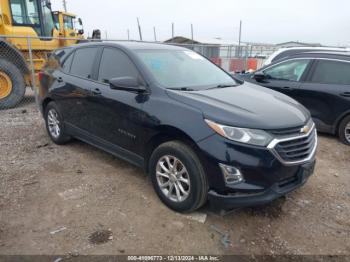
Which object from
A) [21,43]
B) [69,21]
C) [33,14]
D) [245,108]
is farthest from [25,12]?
[245,108]

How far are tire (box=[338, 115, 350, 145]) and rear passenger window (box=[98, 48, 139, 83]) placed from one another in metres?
4.07

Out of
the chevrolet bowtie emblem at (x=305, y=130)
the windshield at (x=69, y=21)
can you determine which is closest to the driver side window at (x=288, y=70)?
the chevrolet bowtie emblem at (x=305, y=130)

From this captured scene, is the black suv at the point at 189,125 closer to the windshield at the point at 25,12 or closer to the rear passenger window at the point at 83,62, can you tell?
the rear passenger window at the point at 83,62

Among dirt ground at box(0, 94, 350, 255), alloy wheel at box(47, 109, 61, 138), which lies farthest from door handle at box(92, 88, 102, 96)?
alloy wheel at box(47, 109, 61, 138)

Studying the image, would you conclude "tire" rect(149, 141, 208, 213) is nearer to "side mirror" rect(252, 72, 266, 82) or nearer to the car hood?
the car hood

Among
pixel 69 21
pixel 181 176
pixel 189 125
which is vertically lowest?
pixel 181 176

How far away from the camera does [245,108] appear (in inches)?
128

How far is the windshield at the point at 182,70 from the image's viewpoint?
3746 millimetres

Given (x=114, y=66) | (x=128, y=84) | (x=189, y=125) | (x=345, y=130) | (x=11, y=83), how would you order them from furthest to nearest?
(x=11, y=83) → (x=345, y=130) → (x=114, y=66) → (x=128, y=84) → (x=189, y=125)

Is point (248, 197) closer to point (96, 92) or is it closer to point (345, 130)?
point (96, 92)

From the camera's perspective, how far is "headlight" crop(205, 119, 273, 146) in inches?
115

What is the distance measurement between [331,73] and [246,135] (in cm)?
398

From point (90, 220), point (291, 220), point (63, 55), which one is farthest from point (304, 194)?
point (63, 55)

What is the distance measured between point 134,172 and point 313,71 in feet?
13.3
